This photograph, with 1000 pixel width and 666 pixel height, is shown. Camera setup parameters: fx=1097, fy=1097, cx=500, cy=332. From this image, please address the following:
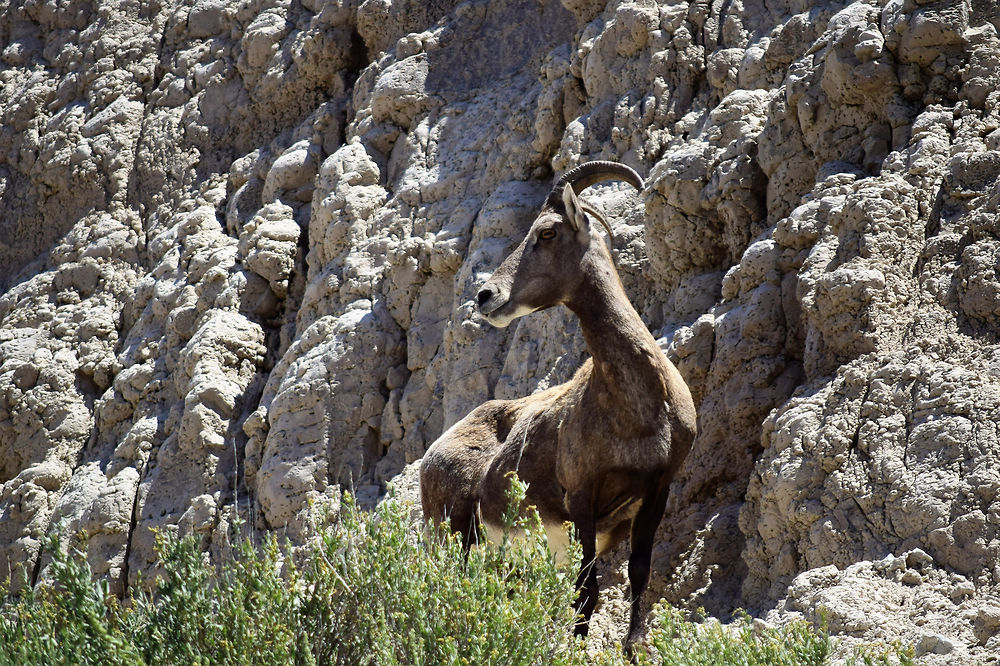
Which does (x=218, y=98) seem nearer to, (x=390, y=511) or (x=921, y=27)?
(x=921, y=27)

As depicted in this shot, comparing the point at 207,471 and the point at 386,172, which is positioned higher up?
the point at 386,172

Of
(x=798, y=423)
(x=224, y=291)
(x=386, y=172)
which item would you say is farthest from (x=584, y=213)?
(x=224, y=291)

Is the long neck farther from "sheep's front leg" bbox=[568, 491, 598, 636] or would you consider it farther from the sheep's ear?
"sheep's front leg" bbox=[568, 491, 598, 636]

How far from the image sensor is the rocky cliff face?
625 cm

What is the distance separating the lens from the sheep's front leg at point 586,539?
241 inches

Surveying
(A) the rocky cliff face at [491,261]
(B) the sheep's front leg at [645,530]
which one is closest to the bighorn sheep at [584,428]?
(B) the sheep's front leg at [645,530]

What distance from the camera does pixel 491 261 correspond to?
34.7 ft

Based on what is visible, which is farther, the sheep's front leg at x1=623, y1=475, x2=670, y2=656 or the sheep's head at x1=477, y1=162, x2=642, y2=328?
the sheep's head at x1=477, y1=162, x2=642, y2=328

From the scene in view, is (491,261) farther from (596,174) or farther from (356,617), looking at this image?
(356,617)

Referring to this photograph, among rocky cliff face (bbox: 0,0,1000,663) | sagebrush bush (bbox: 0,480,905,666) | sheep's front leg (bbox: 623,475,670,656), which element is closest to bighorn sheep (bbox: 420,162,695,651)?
sheep's front leg (bbox: 623,475,670,656)

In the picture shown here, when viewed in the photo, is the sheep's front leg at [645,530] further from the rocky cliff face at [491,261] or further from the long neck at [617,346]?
the rocky cliff face at [491,261]

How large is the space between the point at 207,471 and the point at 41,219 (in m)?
6.09

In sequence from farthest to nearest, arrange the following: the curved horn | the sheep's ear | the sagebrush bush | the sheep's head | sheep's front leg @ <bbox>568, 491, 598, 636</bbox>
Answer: the curved horn → the sheep's ear → the sheep's head → sheep's front leg @ <bbox>568, 491, 598, 636</bbox> → the sagebrush bush

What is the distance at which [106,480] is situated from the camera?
12680mm
